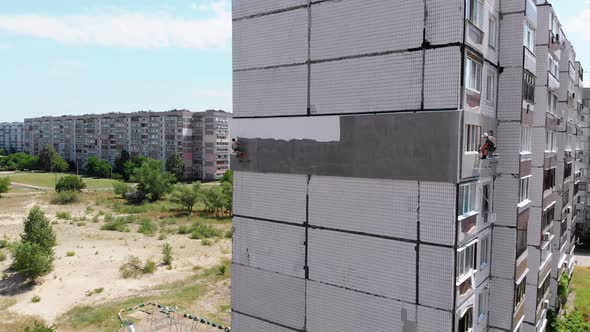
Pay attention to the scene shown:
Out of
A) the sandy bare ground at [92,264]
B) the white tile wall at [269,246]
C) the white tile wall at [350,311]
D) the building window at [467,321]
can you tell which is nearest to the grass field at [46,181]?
the sandy bare ground at [92,264]

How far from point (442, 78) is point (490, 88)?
9.03 feet

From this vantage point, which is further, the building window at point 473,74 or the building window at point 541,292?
the building window at point 541,292

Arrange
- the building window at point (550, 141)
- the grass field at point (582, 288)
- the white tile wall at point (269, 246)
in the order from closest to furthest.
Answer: the white tile wall at point (269, 246)
the building window at point (550, 141)
the grass field at point (582, 288)

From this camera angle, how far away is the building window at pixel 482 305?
10281mm

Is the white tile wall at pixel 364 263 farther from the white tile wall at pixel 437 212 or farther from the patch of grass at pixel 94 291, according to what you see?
the patch of grass at pixel 94 291

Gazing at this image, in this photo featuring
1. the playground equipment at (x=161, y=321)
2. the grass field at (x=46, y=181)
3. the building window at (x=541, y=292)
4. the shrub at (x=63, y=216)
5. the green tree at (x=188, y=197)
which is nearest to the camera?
the building window at (x=541, y=292)

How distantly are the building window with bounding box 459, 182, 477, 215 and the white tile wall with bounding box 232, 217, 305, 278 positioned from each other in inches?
137

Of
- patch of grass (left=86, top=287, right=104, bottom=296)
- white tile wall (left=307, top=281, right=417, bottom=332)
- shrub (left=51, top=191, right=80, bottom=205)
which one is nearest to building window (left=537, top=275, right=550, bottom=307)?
white tile wall (left=307, top=281, right=417, bottom=332)

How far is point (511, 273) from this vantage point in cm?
1033

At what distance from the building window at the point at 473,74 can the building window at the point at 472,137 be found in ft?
2.59

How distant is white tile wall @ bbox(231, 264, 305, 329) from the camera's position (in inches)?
390

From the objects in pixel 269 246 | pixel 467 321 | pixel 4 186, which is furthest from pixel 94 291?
pixel 4 186

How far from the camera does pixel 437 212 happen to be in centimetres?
792

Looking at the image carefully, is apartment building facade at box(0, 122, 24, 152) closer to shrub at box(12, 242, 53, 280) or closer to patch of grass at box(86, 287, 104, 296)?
shrub at box(12, 242, 53, 280)
